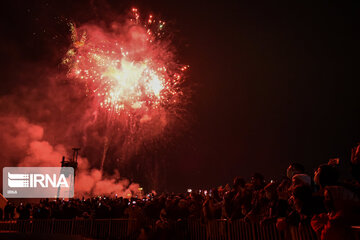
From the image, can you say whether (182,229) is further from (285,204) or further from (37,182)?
(37,182)

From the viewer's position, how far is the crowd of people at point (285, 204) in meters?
3.53

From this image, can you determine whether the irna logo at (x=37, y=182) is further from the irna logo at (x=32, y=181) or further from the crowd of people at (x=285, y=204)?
the crowd of people at (x=285, y=204)

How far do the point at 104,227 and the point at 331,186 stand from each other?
32.4 feet

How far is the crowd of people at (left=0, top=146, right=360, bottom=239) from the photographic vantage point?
11.6 ft

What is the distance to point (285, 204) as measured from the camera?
5.46 m

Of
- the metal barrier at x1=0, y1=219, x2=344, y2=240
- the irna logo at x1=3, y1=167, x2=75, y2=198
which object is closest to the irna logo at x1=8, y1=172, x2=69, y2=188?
the irna logo at x1=3, y1=167, x2=75, y2=198

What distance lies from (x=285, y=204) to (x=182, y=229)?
4.39 m

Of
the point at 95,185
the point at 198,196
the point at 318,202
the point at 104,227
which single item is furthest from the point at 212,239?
the point at 95,185

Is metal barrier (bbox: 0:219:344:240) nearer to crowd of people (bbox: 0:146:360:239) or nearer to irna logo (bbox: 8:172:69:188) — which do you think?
crowd of people (bbox: 0:146:360:239)

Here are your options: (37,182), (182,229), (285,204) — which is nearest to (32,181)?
(37,182)

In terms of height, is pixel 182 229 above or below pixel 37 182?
below

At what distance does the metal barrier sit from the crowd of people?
0.59ft

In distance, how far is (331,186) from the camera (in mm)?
3672

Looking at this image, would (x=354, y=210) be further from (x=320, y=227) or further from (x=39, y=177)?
(x=39, y=177)
